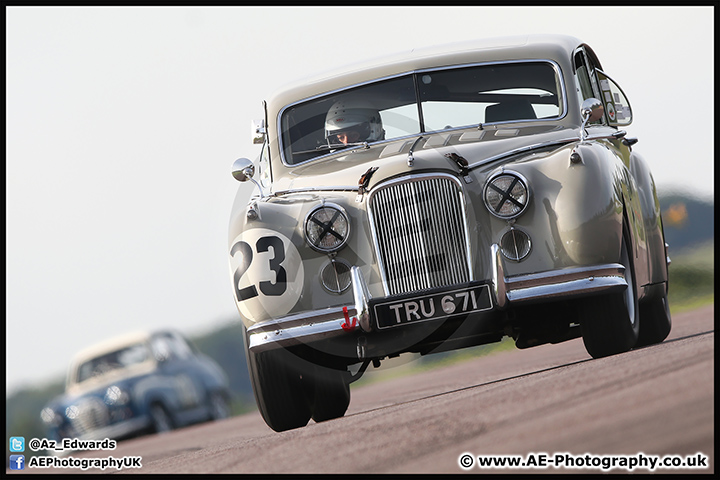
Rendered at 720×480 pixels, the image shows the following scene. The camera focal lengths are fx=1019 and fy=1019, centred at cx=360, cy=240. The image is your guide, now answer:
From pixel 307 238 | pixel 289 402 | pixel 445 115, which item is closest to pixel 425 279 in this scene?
pixel 307 238

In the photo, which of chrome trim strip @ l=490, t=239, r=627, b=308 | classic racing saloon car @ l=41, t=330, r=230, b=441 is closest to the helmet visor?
chrome trim strip @ l=490, t=239, r=627, b=308

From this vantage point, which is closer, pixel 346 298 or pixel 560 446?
pixel 560 446

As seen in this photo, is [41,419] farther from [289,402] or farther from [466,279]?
[466,279]

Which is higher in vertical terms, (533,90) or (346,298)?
Answer: (533,90)

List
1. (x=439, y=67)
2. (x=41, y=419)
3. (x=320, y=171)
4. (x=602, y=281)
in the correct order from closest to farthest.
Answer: (x=602, y=281)
(x=320, y=171)
(x=439, y=67)
(x=41, y=419)

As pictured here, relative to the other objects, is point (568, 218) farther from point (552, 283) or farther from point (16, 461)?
point (16, 461)

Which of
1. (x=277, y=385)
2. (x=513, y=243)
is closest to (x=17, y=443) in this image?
(x=277, y=385)

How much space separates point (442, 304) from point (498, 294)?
0.32m

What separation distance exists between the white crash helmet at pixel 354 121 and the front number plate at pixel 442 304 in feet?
6.30

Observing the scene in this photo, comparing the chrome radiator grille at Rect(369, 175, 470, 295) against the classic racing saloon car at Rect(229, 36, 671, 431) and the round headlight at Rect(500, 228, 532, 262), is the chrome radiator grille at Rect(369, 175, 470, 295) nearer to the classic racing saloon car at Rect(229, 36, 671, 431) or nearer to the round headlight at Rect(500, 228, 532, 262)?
the classic racing saloon car at Rect(229, 36, 671, 431)

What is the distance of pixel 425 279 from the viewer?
5945mm

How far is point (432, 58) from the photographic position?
7.45 m

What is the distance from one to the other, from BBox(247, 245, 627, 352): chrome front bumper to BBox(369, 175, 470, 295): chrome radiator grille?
0.21 metres

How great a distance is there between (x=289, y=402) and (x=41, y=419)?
9.51 metres
